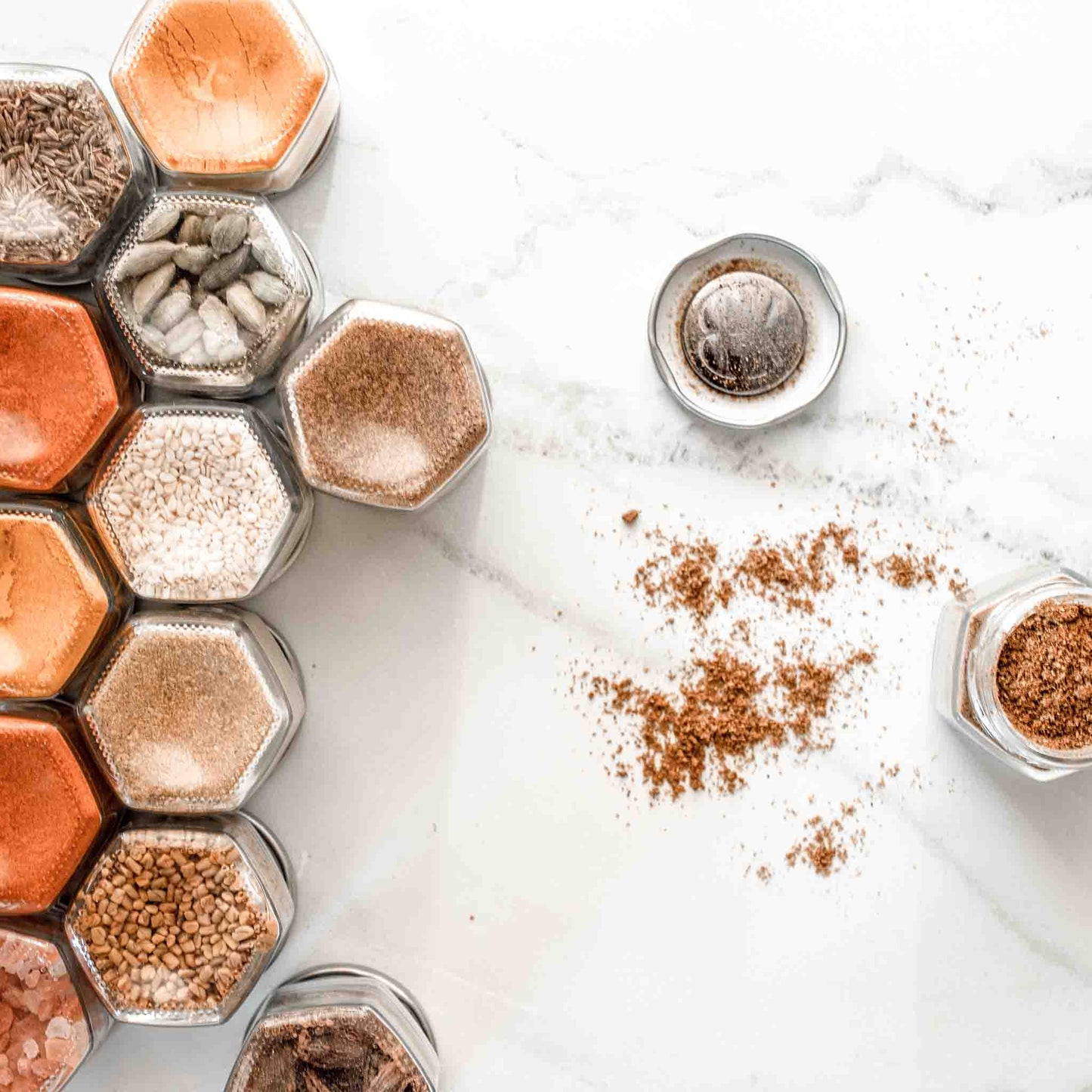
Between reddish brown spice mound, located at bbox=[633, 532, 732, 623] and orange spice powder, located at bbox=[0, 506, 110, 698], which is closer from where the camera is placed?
orange spice powder, located at bbox=[0, 506, 110, 698]

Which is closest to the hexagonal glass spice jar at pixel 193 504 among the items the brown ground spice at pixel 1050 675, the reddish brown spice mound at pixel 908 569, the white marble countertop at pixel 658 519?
the white marble countertop at pixel 658 519

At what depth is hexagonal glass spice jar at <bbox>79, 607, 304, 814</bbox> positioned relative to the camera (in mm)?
943

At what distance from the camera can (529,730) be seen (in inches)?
41.6

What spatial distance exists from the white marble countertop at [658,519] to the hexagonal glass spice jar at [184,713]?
0.39 ft

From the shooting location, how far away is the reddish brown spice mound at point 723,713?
1.04 metres

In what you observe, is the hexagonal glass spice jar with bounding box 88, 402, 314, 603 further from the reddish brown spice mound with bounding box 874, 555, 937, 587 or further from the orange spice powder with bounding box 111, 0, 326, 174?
the reddish brown spice mound with bounding box 874, 555, 937, 587

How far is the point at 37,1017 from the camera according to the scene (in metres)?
0.97

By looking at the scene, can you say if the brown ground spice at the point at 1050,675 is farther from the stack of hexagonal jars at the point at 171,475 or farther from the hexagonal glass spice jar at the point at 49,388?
the hexagonal glass spice jar at the point at 49,388

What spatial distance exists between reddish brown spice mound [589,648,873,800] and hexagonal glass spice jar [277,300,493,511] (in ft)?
1.17

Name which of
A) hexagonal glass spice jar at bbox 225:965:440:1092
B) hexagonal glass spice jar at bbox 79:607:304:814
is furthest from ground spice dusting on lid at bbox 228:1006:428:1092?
hexagonal glass spice jar at bbox 79:607:304:814

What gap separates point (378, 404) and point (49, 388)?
12.9 inches

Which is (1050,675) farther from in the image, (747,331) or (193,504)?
(193,504)

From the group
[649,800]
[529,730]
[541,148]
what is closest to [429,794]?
[529,730]

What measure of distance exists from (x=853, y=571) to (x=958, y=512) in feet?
0.47
